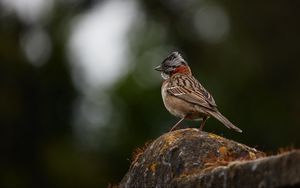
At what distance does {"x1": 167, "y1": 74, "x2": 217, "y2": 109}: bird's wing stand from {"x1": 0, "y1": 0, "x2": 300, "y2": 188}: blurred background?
587 inches

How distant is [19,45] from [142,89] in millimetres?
3315

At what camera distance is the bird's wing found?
12281 mm

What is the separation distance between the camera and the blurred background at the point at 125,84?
99.0ft

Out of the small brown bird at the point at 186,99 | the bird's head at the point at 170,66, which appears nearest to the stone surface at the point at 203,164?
the small brown bird at the point at 186,99

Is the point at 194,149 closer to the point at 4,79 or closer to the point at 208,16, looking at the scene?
the point at 4,79

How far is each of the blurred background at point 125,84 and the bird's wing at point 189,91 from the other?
14912mm

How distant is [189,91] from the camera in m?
12.8

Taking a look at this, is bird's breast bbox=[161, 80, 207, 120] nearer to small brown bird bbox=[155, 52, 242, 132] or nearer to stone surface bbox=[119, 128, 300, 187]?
small brown bird bbox=[155, 52, 242, 132]

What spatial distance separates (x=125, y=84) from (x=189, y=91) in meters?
18.5

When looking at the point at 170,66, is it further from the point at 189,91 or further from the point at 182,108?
the point at 182,108

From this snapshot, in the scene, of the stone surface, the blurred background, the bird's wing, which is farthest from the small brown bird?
the blurred background

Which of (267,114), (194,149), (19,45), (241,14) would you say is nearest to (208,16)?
(241,14)

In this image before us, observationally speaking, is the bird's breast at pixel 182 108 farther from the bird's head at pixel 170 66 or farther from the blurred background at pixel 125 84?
the blurred background at pixel 125 84

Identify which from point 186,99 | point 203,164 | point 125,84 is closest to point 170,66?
point 186,99
